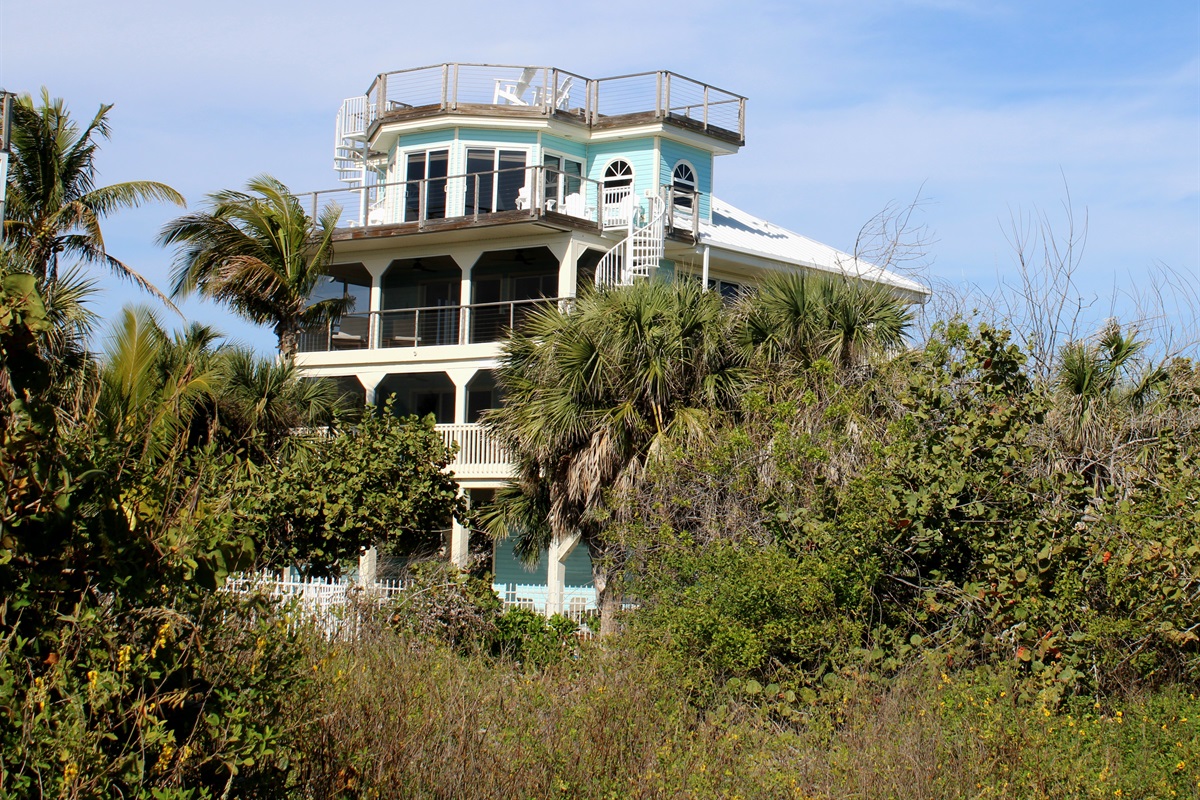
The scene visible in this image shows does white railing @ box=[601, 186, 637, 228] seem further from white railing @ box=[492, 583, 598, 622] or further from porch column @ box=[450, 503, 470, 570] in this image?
white railing @ box=[492, 583, 598, 622]

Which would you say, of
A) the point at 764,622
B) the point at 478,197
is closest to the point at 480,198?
the point at 478,197

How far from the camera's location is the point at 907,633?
11984 millimetres

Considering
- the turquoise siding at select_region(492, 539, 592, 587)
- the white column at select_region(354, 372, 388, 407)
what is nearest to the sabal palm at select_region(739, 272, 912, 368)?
the turquoise siding at select_region(492, 539, 592, 587)

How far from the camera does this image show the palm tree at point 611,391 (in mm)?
16219

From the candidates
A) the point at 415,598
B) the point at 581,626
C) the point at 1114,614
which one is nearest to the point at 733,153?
the point at 581,626

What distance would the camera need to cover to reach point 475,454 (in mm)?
23703

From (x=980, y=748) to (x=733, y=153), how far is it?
2086 centimetres

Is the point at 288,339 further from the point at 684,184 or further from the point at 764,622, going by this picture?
the point at 764,622

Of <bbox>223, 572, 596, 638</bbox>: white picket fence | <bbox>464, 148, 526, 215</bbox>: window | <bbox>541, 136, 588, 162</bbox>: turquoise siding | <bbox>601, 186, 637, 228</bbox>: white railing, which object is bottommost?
<bbox>223, 572, 596, 638</bbox>: white picket fence

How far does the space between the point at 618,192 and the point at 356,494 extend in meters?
10.8

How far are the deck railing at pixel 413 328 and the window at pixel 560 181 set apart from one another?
1.97 metres

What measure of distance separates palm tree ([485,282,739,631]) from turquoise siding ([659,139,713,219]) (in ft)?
32.1

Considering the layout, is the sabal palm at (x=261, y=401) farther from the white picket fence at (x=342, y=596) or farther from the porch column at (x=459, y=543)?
the porch column at (x=459, y=543)

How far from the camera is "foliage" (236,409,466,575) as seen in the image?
17.2 meters
